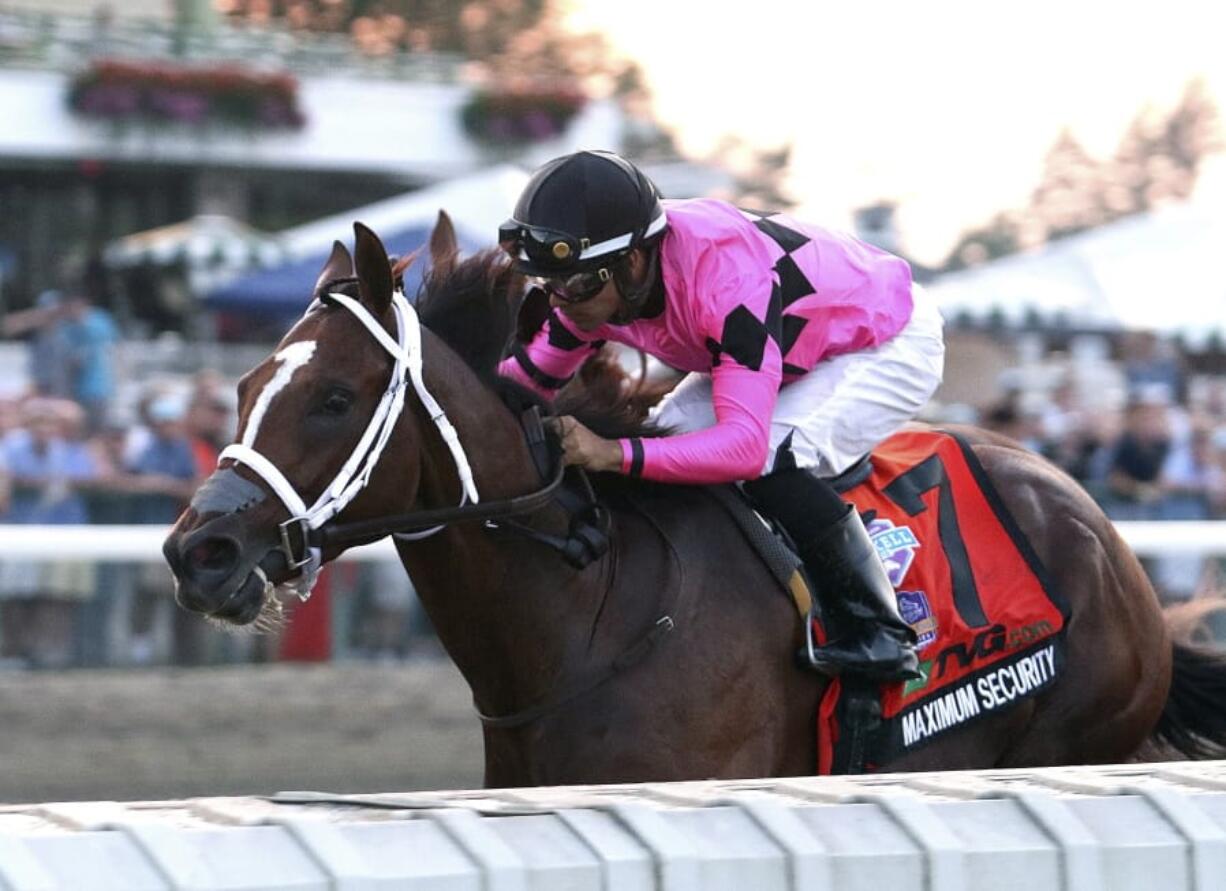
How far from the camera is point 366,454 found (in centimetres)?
332

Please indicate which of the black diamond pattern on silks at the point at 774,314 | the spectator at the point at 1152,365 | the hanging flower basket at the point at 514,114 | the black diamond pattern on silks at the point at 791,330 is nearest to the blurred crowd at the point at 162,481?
the spectator at the point at 1152,365

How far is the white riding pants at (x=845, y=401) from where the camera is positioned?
374 cm

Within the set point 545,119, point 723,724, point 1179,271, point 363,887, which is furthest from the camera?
point 545,119

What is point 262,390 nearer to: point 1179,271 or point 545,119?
point 1179,271

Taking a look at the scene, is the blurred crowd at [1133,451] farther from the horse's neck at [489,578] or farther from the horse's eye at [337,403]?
the horse's eye at [337,403]

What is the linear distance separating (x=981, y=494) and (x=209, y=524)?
5.41 ft

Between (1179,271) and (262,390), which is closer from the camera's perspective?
(262,390)

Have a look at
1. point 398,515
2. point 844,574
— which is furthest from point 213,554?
point 844,574

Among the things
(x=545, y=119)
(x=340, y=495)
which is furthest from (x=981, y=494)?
(x=545, y=119)

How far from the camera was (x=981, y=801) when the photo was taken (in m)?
2.24

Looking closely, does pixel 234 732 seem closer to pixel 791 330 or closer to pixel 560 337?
pixel 560 337

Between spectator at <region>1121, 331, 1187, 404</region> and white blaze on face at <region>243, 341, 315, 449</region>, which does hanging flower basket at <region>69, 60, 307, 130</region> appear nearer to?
spectator at <region>1121, 331, 1187, 404</region>

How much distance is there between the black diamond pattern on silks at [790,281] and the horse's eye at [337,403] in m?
0.85

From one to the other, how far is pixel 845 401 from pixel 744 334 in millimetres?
383
